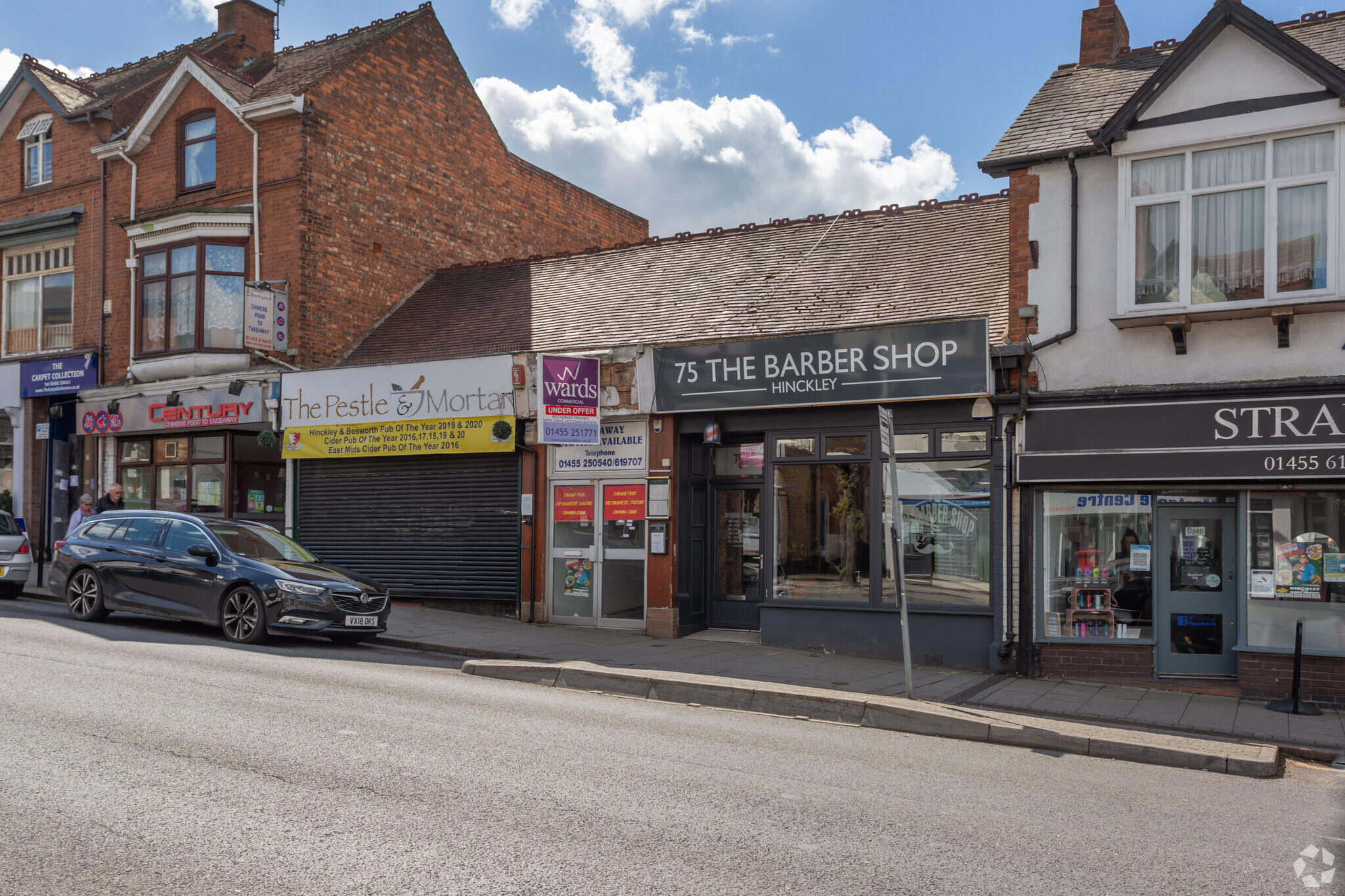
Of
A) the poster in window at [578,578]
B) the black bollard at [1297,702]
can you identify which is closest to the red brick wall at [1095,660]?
the black bollard at [1297,702]

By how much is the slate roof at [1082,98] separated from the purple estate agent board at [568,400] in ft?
19.6

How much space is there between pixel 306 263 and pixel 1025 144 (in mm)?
12689

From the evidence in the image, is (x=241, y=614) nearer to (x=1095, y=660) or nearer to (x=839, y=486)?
(x=839, y=486)

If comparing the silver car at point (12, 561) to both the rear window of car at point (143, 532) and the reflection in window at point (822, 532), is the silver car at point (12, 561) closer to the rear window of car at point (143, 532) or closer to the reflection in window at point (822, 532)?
the rear window of car at point (143, 532)

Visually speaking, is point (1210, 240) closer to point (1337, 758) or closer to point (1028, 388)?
point (1028, 388)

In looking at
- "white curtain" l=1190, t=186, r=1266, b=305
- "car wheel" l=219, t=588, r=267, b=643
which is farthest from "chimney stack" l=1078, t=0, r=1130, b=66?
"car wheel" l=219, t=588, r=267, b=643

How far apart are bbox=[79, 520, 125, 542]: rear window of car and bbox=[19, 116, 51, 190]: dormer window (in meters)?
12.6

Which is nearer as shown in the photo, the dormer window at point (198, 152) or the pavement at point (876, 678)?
the pavement at point (876, 678)

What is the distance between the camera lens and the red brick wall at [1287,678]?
1062cm

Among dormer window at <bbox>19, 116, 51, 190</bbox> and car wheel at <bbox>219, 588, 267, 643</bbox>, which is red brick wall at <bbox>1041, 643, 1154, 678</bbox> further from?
dormer window at <bbox>19, 116, 51, 190</bbox>

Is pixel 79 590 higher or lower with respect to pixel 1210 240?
lower

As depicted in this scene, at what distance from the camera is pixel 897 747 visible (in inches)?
324

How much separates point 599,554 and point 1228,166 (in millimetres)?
9442

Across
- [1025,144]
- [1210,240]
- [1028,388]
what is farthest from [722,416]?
[1210,240]
